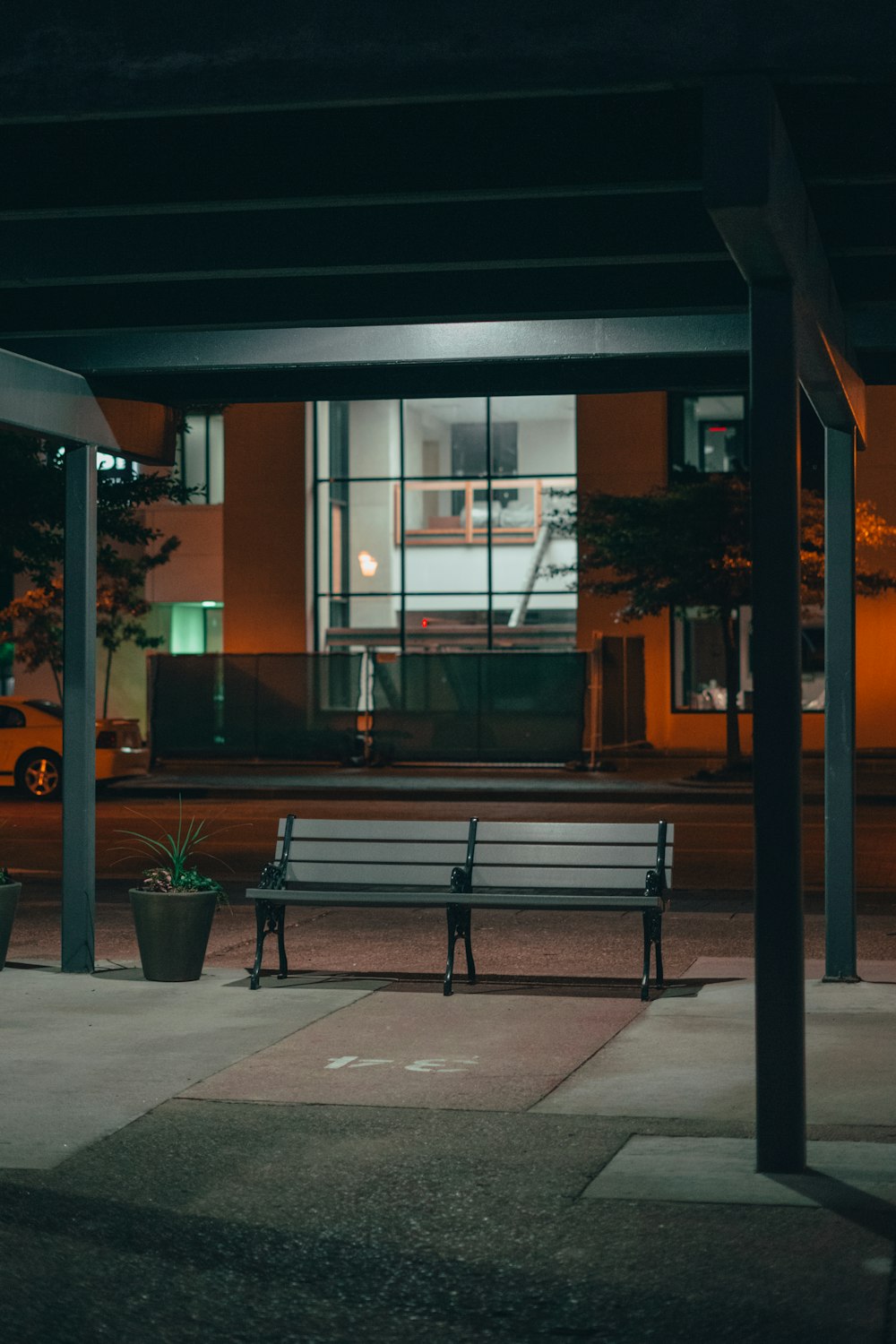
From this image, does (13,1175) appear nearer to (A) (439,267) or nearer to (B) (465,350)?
(A) (439,267)

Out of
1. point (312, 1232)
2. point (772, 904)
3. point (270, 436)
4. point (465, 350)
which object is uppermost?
point (270, 436)

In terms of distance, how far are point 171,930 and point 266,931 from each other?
0.80 meters

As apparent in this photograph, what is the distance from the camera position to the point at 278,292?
9.78 m

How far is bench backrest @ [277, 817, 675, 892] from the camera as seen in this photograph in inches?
403

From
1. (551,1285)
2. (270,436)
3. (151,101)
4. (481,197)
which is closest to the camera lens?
(551,1285)

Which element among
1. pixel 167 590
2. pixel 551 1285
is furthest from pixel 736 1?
pixel 167 590

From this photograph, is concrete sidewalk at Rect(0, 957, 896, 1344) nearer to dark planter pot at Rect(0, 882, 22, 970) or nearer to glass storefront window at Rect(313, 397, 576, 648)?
dark planter pot at Rect(0, 882, 22, 970)

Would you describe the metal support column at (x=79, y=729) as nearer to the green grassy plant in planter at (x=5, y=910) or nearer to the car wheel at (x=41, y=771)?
the green grassy plant in planter at (x=5, y=910)

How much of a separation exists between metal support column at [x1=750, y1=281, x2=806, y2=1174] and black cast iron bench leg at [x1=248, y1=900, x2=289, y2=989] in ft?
14.5

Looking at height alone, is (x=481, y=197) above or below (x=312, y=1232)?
above

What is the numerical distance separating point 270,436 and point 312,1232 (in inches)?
1371

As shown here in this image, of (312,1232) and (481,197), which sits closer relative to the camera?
(312,1232)

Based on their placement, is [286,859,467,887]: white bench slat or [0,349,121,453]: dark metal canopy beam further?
[286,859,467,887]: white bench slat

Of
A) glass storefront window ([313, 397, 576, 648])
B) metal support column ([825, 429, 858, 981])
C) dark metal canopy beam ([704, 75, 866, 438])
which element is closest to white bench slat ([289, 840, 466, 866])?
metal support column ([825, 429, 858, 981])
